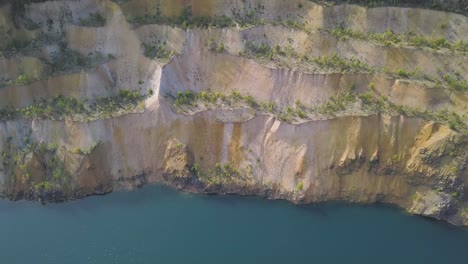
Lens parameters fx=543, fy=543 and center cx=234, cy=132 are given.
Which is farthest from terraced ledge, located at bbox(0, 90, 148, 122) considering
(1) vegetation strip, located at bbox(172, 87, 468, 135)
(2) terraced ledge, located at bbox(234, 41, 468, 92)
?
Answer: (2) terraced ledge, located at bbox(234, 41, 468, 92)

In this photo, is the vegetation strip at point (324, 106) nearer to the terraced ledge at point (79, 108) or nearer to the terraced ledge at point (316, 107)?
the terraced ledge at point (316, 107)

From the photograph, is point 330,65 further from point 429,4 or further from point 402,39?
point 429,4

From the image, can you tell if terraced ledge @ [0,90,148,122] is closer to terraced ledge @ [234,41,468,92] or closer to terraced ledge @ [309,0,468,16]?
terraced ledge @ [234,41,468,92]

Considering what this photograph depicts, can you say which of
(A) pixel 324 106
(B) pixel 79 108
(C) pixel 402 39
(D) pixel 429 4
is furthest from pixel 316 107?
(B) pixel 79 108

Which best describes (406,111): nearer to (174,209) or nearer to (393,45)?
(393,45)

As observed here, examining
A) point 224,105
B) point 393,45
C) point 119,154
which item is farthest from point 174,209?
point 393,45

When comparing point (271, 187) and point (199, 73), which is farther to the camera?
point (199, 73)
